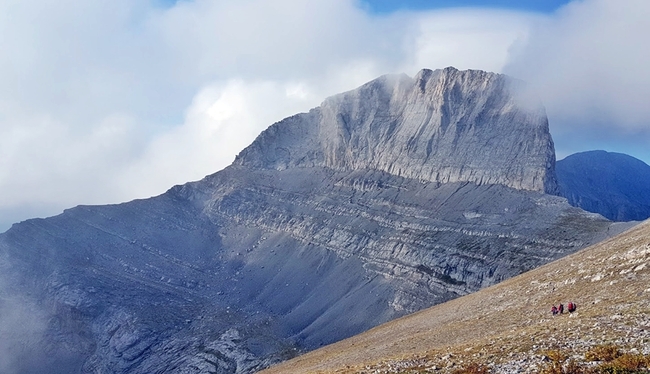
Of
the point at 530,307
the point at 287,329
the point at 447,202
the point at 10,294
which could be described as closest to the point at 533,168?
the point at 447,202

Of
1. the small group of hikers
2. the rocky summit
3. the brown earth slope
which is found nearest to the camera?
the brown earth slope

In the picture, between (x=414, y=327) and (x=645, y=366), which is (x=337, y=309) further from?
(x=645, y=366)

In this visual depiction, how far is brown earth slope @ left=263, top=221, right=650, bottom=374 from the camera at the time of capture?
3322 cm

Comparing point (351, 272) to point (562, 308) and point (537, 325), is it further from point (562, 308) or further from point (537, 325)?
point (537, 325)

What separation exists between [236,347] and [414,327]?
81.3 metres

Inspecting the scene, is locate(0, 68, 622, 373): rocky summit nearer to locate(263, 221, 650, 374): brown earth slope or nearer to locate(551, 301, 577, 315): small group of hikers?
locate(263, 221, 650, 374): brown earth slope

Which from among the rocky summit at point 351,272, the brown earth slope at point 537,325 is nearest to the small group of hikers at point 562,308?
the brown earth slope at point 537,325

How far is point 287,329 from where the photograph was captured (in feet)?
511

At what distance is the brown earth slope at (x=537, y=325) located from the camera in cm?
3322

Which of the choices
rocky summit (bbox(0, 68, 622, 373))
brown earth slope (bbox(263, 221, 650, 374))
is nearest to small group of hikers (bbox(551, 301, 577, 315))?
brown earth slope (bbox(263, 221, 650, 374))

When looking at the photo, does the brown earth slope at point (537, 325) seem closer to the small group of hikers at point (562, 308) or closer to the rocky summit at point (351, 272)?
the small group of hikers at point (562, 308)

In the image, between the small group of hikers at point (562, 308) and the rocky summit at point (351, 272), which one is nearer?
the small group of hikers at point (562, 308)

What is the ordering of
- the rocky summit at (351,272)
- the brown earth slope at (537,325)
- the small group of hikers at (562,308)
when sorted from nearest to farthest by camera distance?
the brown earth slope at (537,325), the small group of hikers at (562,308), the rocky summit at (351,272)

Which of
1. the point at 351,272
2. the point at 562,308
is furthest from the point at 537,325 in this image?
the point at 351,272
